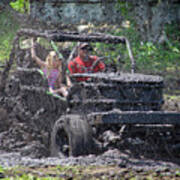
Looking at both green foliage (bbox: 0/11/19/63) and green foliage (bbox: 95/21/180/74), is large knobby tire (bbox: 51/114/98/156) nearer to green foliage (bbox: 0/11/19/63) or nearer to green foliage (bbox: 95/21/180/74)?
green foliage (bbox: 95/21/180/74)

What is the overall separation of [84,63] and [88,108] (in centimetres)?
124

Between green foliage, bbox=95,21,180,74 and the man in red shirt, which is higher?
green foliage, bbox=95,21,180,74

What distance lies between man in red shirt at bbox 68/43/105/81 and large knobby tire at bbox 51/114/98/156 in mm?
1241

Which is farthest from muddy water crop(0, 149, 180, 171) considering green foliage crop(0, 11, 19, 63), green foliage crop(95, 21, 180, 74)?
green foliage crop(0, 11, 19, 63)

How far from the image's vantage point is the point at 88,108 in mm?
7145

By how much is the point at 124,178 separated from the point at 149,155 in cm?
176

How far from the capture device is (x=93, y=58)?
8.40m

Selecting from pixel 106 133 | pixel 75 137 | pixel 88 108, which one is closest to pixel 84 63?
pixel 88 108

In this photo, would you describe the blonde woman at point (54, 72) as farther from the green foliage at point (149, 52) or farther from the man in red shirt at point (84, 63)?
the green foliage at point (149, 52)

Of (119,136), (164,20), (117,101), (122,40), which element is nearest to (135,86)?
(117,101)

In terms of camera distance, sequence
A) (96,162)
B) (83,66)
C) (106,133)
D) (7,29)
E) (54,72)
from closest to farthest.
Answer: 1. (96,162)
2. (106,133)
3. (83,66)
4. (54,72)
5. (7,29)

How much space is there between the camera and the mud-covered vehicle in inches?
261

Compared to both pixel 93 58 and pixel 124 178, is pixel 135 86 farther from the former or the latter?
pixel 124 178

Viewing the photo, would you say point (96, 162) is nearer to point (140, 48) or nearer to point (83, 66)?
point (83, 66)
